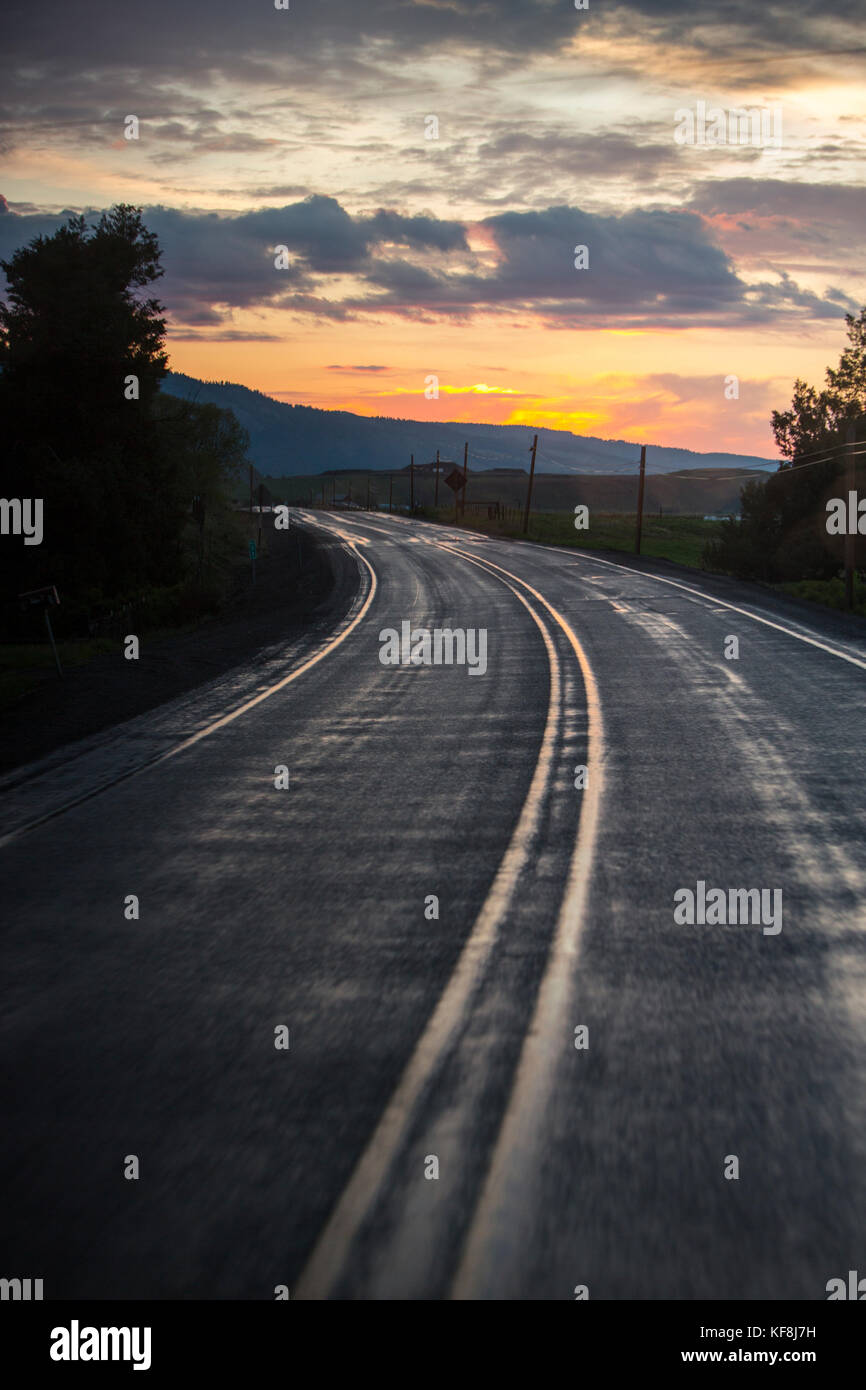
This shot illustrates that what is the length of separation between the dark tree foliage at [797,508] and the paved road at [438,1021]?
30.8m

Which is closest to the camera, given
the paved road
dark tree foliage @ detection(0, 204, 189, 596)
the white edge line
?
the paved road

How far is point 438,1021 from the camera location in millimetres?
4531

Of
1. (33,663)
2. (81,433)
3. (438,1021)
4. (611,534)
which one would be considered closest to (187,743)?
(438,1021)

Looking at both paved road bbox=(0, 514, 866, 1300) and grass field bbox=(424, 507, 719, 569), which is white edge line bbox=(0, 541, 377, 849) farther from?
grass field bbox=(424, 507, 719, 569)

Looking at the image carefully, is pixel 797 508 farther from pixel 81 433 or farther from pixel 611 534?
pixel 611 534

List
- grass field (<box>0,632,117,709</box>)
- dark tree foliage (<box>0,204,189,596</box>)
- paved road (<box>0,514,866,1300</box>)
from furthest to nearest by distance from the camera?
dark tree foliage (<box>0,204,189,596</box>) → grass field (<box>0,632,117,709</box>) → paved road (<box>0,514,866,1300</box>)

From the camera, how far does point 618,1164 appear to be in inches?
135

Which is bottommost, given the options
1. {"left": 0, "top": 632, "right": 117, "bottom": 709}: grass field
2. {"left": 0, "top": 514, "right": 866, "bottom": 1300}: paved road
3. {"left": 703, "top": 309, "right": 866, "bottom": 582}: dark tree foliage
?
{"left": 0, "top": 514, "right": 866, "bottom": 1300}: paved road

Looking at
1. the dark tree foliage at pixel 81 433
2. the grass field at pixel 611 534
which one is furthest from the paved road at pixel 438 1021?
the grass field at pixel 611 534

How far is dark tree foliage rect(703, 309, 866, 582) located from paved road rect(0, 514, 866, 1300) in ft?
101

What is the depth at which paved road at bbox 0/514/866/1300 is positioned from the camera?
3.12m

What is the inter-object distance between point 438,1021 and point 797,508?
39042 mm

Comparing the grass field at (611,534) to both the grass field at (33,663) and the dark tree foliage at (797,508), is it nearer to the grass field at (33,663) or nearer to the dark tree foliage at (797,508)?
the dark tree foliage at (797,508)

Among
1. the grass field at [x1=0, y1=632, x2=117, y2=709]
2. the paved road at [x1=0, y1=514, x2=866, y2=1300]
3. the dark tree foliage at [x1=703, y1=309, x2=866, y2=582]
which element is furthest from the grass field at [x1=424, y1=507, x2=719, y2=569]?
the paved road at [x1=0, y1=514, x2=866, y2=1300]
